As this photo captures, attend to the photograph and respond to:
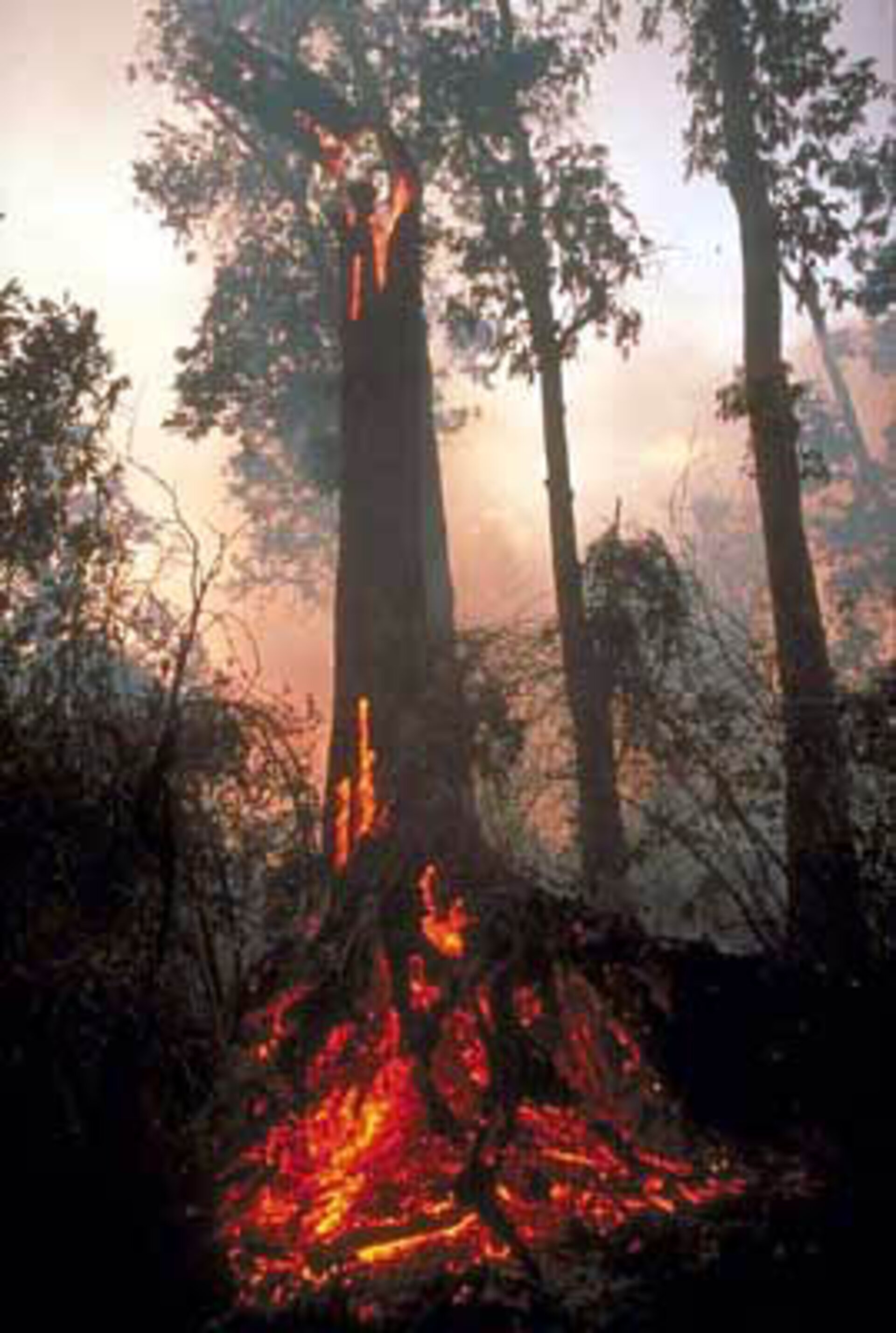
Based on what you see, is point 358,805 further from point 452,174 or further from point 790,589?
point 452,174

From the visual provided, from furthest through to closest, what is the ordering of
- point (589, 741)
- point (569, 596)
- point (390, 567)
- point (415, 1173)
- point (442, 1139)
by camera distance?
point (569, 596)
point (589, 741)
point (390, 567)
point (442, 1139)
point (415, 1173)

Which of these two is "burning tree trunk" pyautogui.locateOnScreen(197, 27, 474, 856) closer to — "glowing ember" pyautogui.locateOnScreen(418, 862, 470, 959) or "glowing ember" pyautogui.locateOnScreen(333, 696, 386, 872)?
"glowing ember" pyautogui.locateOnScreen(333, 696, 386, 872)

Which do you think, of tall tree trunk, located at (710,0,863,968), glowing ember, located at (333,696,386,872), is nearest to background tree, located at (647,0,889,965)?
tall tree trunk, located at (710,0,863,968)

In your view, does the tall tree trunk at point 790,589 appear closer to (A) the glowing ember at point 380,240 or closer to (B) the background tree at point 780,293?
(B) the background tree at point 780,293

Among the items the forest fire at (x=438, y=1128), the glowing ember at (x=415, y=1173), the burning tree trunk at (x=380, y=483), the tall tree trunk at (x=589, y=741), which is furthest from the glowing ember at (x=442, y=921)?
the tall tree trunk at (x=589, y=741)

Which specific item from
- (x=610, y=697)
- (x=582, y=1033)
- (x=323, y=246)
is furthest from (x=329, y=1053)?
(x=323, y=246)

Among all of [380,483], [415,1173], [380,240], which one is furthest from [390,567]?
[415,1173]

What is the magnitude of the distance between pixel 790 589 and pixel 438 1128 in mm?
7315

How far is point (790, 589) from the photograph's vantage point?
10.3m

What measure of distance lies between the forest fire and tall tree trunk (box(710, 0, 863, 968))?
189 cm

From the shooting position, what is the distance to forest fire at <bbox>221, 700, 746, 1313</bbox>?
169 inches

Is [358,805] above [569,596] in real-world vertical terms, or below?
below

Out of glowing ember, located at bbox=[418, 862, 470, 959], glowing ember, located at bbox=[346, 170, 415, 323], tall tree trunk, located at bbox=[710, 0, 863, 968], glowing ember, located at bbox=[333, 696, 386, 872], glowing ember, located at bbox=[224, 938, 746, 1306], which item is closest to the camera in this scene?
glowing ember, located at bbox=[224, 938, 746, 1306]

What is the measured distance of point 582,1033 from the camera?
213 inches
